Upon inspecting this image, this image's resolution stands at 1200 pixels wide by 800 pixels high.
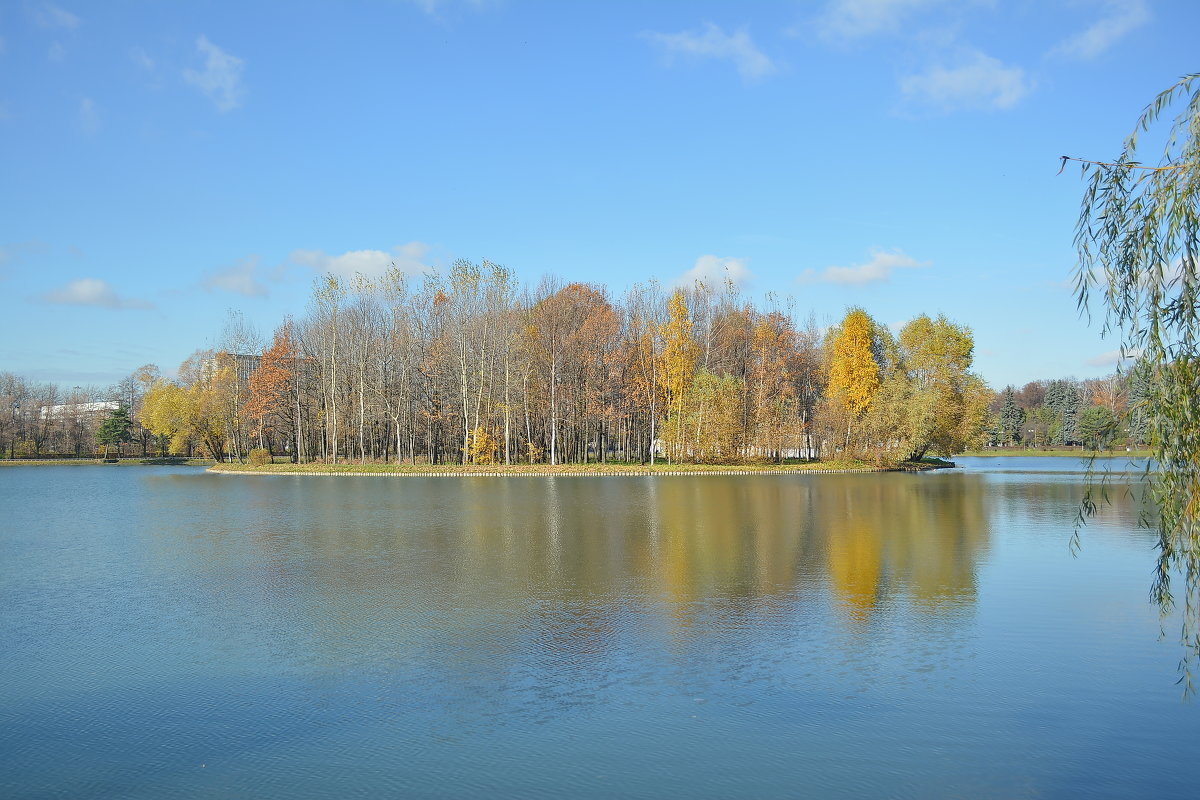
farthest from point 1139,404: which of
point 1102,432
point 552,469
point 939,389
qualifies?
point 939,389

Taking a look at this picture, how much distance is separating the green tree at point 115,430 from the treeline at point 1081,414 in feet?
231

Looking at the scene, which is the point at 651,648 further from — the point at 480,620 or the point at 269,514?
the point at 269,514

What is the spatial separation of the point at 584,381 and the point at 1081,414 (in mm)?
32587

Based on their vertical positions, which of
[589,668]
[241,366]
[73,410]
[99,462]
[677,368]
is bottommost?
[589,668]

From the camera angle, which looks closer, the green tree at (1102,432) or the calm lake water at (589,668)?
the green tree at (1102,432)

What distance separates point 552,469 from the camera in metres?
43.8

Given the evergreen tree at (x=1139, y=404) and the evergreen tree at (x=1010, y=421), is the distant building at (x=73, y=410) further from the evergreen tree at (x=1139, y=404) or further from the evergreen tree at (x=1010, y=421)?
the evergreen tree at (x=1010, y=421)

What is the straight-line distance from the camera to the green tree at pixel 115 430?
6906 centimetres

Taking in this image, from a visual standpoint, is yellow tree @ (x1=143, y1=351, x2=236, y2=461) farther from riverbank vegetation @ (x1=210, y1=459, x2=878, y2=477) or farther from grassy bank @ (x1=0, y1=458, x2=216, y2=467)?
riverbank vegetation @ (x1=210, y1=459, x2=878, y2=477)

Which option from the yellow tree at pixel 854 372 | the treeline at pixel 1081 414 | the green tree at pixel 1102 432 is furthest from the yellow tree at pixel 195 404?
the green tree at pixel 1102 432

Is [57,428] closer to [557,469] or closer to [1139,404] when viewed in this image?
[557,469]

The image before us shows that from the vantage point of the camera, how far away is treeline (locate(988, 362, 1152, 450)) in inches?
223

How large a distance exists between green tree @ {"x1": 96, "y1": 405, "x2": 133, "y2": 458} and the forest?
1588 centimetres

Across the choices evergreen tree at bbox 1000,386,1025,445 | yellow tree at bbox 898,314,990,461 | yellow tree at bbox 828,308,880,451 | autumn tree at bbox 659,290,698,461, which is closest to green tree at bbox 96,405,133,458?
autumn tree at bbox 659,290,698,461
